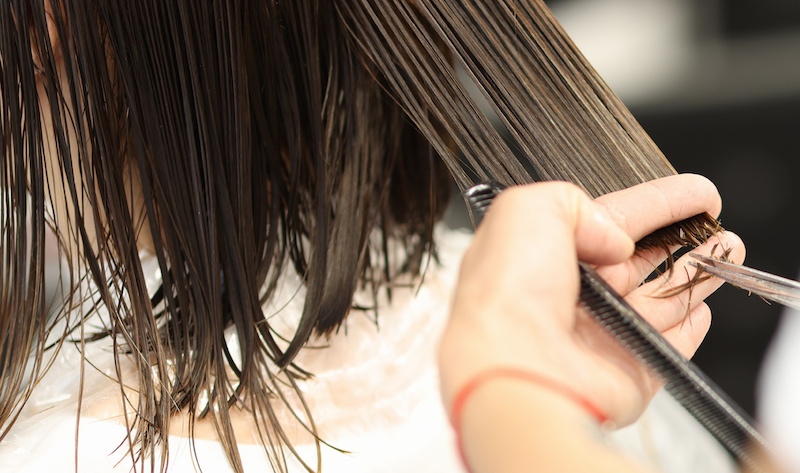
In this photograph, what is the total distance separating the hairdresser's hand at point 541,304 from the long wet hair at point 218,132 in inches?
6.3

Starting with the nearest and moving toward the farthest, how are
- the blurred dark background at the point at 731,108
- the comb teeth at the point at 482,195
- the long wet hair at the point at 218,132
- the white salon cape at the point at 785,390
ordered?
the comb teeth at the point at 482,195 < the long wet hair at the point at 218,132 < the white salon cape at the point at 785,390 < the blurred dark background at the point at 731,108

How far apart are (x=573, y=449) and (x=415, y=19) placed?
394mm

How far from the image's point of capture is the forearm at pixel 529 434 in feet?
0.69

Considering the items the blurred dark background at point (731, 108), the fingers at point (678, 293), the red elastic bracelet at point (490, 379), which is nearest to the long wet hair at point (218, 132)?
the fingers at point (678, 293)

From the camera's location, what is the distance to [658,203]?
41 cm

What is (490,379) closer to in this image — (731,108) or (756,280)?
(756,280)

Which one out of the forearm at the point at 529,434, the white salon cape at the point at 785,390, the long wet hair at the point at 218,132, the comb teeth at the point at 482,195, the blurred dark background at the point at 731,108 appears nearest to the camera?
the forearm at the point at 529,434

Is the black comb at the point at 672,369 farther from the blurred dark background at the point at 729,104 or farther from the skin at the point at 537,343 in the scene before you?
the blurred dark background at the point at 729,104

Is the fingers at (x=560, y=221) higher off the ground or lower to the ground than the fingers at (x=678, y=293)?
higher

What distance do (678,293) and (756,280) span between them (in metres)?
0.05

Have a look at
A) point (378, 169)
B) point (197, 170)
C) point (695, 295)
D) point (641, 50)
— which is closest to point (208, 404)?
point (197, 170)

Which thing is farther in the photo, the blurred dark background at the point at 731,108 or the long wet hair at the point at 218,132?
the blurred dark background at the point at 731,108

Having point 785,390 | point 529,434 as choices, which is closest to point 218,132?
point 529,434

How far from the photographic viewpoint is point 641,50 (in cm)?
112
